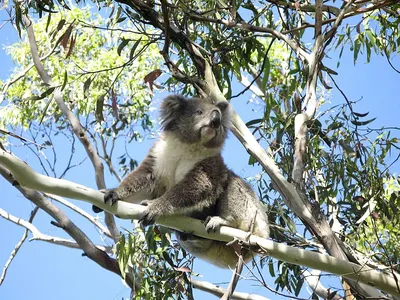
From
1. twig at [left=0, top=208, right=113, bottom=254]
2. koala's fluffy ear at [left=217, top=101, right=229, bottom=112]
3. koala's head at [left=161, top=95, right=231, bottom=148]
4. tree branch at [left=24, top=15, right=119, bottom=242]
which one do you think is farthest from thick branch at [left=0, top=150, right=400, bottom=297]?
twig at [left=0, top=208, right=113, bottom=254]

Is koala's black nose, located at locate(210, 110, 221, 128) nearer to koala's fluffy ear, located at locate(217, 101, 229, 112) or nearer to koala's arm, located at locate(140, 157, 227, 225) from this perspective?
koala's fluffy ear, located at locate(217, 101, 229, 112)

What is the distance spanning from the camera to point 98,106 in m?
4.35

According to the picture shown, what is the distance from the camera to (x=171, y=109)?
4.25m

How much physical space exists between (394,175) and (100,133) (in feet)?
12.3

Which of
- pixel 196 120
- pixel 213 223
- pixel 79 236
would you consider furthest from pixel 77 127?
pixel 213 223

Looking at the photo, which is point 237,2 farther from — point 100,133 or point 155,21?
point 100,133

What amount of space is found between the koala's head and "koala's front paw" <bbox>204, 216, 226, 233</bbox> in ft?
2.30

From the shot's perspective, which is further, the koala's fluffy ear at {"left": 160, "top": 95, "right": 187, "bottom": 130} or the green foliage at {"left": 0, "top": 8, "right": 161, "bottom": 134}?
the green foliage at {"left": 0, "top": 8, "right": 161, "bottom": 134}

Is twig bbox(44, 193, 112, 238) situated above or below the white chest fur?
above

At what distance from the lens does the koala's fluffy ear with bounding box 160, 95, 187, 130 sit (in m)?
4.23

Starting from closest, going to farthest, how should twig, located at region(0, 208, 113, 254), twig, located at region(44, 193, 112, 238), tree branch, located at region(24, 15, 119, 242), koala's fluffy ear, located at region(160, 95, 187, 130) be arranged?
koala's fluffy ear, located at region(160, 95, 187, 130)
tree branch, located at region(24, 15, 119, 242)
twig, located at region(0, 208, 113, 254)
twig, located at region(44, 193, 112, 238)

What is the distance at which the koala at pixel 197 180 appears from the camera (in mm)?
3609

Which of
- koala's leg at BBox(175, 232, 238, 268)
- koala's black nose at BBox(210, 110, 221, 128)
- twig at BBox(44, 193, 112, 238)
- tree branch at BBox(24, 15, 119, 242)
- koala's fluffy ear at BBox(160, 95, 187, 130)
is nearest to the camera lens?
koala's leg at BBox(175, 232, 238, 268)

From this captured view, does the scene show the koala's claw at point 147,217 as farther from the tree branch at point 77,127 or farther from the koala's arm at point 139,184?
the tree branch at point 77,127
